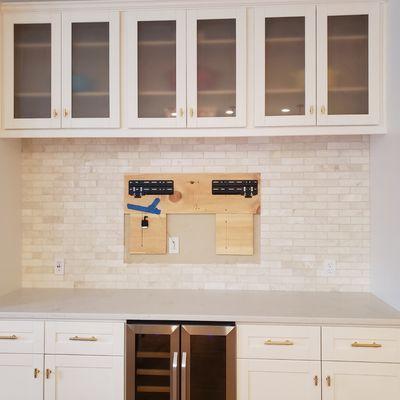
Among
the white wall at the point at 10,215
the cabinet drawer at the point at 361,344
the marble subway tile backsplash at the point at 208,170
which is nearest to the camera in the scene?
the cabinet drawer at the point at 361,344

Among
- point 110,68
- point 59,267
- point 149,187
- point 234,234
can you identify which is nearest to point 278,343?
point 234,234

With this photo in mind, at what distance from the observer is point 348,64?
2330mm

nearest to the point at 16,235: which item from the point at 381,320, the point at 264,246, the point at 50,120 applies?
the point at 50,120

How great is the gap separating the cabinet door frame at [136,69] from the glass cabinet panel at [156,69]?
0.02m

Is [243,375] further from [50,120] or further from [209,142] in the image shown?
[50,120]

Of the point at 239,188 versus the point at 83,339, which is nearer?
the point at 83,339

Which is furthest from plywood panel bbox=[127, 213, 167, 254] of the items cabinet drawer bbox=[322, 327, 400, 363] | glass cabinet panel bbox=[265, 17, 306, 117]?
cabinet drawer bbox=[322, 327, 400, 363]

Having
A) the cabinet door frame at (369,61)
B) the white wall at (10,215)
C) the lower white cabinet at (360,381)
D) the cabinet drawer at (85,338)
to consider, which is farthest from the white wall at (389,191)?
the white wall at (10,215)

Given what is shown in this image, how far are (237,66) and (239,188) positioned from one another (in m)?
0.78

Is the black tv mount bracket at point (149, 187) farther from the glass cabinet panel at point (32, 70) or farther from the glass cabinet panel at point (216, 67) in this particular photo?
the glass cabinet panel at point (32, 70)

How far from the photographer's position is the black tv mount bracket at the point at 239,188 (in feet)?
8.75

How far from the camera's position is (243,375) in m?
2.10

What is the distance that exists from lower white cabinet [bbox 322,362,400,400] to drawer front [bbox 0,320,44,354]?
60.1 inches

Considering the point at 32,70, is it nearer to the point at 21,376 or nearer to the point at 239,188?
the point at 239,188
